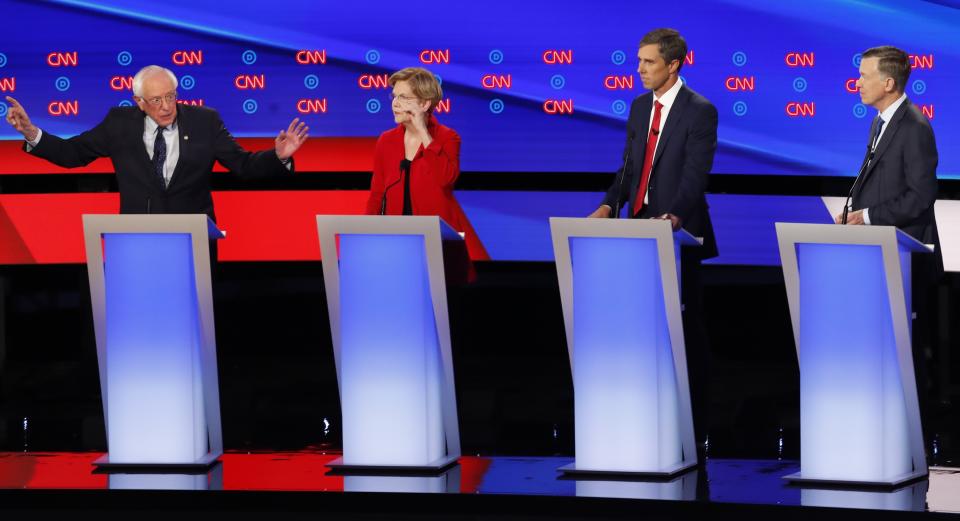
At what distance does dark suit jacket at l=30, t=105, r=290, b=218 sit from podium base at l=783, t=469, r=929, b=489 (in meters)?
1.98

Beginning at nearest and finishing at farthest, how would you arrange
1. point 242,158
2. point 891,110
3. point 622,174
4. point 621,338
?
point 621,338 < point 891,110 < point 622,174 < point 242,158

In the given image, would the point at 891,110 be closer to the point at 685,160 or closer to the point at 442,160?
the point at 685,160

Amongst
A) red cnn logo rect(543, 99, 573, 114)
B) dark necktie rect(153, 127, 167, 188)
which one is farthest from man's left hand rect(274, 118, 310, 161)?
red cnn logo rect(543, 99, 573, 114)

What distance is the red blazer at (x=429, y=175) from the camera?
453 centimetres

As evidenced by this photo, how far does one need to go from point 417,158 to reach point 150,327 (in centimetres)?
112

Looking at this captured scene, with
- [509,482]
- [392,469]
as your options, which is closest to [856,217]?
[509,482]

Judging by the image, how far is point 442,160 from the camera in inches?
178

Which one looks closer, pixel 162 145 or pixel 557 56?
pixel 162 145

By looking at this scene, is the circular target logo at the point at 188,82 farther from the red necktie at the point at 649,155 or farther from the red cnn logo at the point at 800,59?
the red cnn logo at the point at 800,59

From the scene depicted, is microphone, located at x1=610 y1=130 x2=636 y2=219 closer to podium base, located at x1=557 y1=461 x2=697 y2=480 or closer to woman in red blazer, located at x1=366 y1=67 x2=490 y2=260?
woman in red blazer, located at x1=366 y1=67 x2=490 y2=260

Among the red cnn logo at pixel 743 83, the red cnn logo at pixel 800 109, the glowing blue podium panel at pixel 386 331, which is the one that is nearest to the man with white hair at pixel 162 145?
the glowing blue podium panel at pixel 386 331

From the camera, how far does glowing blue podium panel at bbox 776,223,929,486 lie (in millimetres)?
3582

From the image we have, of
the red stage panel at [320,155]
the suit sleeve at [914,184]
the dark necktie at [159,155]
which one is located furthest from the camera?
the red stage panel at [320,155]

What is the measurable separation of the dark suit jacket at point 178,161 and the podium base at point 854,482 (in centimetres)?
198
